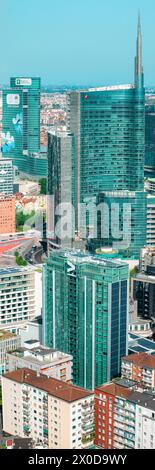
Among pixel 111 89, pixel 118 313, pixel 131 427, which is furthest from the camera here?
pixel 111 89

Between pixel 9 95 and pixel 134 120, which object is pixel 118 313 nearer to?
pixel 134 120

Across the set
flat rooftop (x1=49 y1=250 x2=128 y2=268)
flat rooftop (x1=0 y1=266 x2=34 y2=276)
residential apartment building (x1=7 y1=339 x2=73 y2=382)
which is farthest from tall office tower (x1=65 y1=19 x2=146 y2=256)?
residential apartment building (x1=7 y1=339 x2=73 y2=382)

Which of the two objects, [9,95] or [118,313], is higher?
[9,95]

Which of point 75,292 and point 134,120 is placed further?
point 134,120

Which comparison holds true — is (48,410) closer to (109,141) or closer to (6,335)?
(6,335)

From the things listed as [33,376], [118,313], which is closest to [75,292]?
[118,313]
